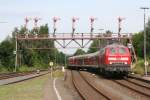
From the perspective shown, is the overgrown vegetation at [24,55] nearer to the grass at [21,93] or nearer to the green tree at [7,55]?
the green tree at [7,55]

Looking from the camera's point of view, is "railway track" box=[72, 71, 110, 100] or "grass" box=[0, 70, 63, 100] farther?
"railway track" box=[72, 71, 110, 100]

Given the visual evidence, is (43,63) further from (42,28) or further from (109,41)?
(109,41)

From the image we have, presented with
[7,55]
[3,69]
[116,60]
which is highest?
[7,55]

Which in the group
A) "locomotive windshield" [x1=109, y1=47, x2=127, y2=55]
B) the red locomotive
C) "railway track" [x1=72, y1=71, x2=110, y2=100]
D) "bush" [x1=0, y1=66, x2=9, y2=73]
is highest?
"locomotive windshield" [x1=109, y1=47, x2=127, y2=55]

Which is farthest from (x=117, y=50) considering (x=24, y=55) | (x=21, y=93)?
(x=24, y=55)

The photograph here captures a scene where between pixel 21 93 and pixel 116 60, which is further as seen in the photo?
pixel 116 60

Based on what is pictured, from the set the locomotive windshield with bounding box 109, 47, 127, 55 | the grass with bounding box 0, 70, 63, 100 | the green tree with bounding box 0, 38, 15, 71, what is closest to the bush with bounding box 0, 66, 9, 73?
the green tree with bounding box 0, 38, 15, 71

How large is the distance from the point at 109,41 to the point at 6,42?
24942 millimetres

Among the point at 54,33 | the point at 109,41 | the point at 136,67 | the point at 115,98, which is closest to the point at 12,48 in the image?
the point at 54,33

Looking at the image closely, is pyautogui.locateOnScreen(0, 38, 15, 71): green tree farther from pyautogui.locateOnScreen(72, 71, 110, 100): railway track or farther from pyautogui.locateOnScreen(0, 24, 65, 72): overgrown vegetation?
pyautogui.locateOnScreen(72, 71, 110, 100): railway track

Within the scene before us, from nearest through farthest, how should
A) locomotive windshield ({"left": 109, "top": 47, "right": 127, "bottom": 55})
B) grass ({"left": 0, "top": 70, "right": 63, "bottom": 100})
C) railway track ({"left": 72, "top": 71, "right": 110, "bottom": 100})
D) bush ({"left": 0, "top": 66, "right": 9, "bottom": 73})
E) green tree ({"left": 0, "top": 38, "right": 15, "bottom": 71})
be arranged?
grass ({"left": 0, "top": 70, "right": 63, "bottom": 100}) < railway track ({"left": 72, "top": 71, "right": 110, "bottom": 100}) < locomotive windshield ({"left": 109, "top": 47, "right": 127, "bottom": 55}) < bush ({"left": 0, "top": 66, "right": 9, "bottom": 73}) < green tree ({"left": 0, "top": 38, "right": 15, "bottom": 71})

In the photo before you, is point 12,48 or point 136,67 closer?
point 136,67

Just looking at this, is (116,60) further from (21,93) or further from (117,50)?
(21,93)

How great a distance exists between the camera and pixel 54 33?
87562 mm
